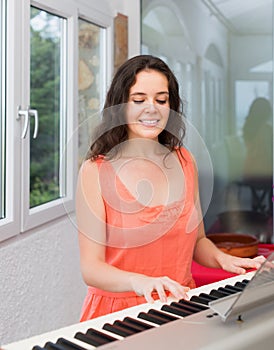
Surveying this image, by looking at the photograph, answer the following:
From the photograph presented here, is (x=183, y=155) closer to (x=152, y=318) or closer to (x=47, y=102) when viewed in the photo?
(x=152, y=318)

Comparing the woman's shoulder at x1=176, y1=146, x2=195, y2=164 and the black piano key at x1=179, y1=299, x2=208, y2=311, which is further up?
the woman's shoulder at x1=176, y1=146, x2=195, y2=164

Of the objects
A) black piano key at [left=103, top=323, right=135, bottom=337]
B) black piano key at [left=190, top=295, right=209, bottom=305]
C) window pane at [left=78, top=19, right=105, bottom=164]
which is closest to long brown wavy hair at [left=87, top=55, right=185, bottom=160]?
black piano key at [left=190, top=295, right=209, bottom=305]

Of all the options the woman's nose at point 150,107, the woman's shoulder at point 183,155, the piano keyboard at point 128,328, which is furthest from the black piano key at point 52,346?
the woman's shoulder at point 183,155

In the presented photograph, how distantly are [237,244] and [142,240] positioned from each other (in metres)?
1.21

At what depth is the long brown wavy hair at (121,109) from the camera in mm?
1597

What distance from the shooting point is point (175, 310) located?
1257mm

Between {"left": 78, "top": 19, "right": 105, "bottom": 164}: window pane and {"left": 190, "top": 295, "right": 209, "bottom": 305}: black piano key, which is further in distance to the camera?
{"left": 78, "top": 19, "right": 105, "bottom": 164}: window pane

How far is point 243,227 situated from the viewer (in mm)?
3922

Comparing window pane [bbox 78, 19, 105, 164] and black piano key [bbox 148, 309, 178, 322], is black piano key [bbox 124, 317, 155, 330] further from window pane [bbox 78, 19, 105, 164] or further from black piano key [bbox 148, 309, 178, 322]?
window pane [bbox 78, 19, 105, 164]

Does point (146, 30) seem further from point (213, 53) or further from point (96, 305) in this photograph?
point (96, 305)

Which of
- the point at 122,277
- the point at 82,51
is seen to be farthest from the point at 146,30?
the point at 122,277

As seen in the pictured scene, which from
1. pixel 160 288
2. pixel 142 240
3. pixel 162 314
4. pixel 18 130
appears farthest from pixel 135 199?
pixel 18 130

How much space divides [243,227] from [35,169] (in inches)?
57.2

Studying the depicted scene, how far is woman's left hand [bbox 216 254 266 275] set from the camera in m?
1.61
